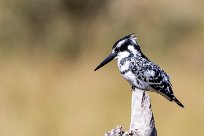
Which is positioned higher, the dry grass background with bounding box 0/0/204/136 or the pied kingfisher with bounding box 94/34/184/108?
the dry grass background with bounding box 0/0/204/136

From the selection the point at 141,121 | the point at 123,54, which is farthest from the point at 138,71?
the point at 141,121

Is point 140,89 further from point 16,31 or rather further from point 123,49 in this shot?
point 16,31

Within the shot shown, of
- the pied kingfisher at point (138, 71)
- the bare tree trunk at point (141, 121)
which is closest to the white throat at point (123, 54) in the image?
the pied kingfisher at point (138, 71)

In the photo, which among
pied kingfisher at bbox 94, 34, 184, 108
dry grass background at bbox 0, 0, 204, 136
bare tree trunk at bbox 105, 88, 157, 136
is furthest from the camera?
dry grass background at bbox 0, 0, 204, 136

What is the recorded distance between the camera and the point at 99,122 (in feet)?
39.9

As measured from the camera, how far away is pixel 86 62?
14.1m

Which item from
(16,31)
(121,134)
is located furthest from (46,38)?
(121,134)

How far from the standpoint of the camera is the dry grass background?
1227 centimetres

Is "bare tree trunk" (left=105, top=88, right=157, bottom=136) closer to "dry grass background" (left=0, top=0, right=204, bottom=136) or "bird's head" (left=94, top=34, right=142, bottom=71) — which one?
"bird's head" (left=94, top=34, right=142, bottom=71)

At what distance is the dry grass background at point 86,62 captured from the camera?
12.3 metres

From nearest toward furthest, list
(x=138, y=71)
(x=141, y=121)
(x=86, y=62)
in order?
1. (x=141, y=121)
2. (x=138, y=71)
3. (x=86, y=62)

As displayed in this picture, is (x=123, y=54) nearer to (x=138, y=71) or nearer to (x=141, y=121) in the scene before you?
(x=138, y=71)

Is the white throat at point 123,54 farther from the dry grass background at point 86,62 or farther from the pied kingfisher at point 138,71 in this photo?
the dry grass background at point 86,62

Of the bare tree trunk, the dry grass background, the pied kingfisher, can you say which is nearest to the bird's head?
the pied kingfisher
